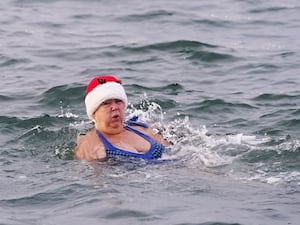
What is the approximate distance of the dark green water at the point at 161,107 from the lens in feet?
28.1

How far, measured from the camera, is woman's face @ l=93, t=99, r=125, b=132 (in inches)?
409

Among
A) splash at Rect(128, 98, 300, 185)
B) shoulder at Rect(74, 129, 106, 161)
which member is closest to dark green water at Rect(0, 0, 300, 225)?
splash at Rect(128, 98, 300, 185)

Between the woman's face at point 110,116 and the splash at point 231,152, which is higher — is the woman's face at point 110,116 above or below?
above

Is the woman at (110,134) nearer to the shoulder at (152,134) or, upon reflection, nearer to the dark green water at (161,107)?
the shoulder at (152,134)

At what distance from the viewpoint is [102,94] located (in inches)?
411

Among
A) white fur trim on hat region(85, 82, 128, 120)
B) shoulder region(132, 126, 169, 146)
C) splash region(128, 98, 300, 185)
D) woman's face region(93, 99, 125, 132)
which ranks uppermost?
white fur trim on hat region(85, 82, 128, 120)

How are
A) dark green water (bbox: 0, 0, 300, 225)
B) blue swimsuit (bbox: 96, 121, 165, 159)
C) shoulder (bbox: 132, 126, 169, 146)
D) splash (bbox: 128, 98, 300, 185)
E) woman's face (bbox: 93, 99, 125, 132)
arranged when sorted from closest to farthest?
dark green water (bbox: 0, 0, 300, 225)
splash (bbox: 128, 98, 300, 185)
blue swimsuit (bbox: 96, 121, 165, 159)
woman's face (bbox: 93, 99, 125, 132)
shoulder (bbox: 132, 126, 169, 146)

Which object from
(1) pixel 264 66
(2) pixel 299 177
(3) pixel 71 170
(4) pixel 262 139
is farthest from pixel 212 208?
(1) pixel 264 66

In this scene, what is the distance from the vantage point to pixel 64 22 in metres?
17.7

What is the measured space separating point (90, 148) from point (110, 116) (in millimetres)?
435

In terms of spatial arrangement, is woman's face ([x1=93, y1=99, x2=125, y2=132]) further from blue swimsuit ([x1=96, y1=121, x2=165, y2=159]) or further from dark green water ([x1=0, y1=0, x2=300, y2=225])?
dark green water ([x1=0, y1=0, x2=300, y2=225])

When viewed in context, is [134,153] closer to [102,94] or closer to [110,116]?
[110,116]

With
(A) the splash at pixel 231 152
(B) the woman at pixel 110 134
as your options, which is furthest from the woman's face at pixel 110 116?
(A) the splash at pixel 231 152

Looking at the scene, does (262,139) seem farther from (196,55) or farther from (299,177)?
(196,55)
